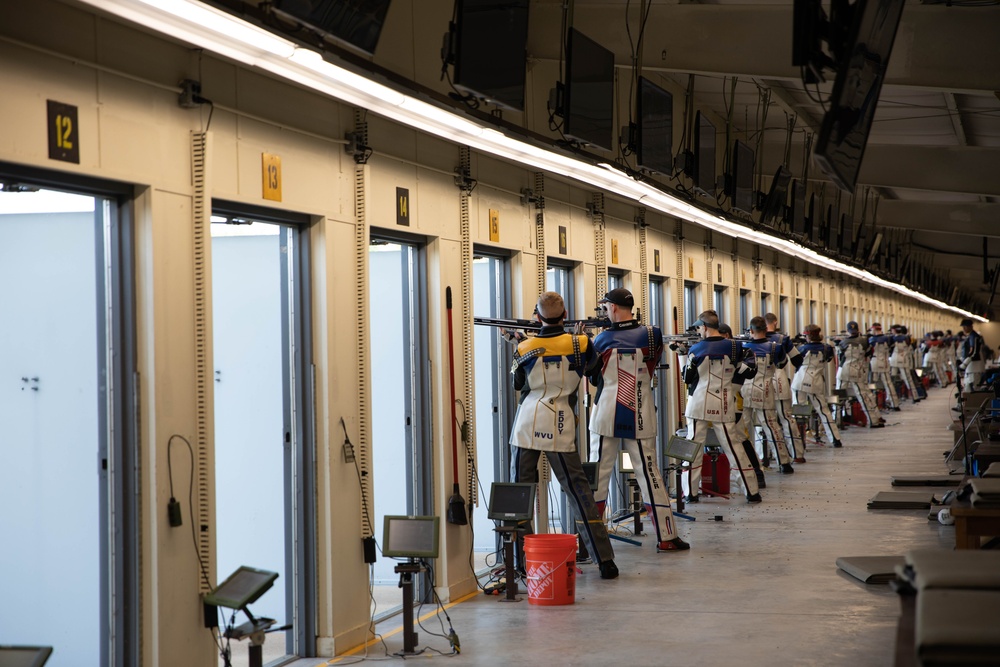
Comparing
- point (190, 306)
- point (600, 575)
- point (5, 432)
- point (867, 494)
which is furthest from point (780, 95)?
point (5, 432)

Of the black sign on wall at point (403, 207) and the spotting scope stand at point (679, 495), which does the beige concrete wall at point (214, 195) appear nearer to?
the black sign on wall at point (403, 207)

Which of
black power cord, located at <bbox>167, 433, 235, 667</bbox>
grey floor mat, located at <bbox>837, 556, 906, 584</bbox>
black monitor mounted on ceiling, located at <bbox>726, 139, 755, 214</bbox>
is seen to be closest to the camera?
black power cord, located at <bbox>167, 433, 235, 667</bbox>

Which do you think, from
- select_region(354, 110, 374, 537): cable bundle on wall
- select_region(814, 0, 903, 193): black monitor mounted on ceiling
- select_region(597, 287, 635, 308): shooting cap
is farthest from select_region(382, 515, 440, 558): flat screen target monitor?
select_region(597, 287, 635, 308): shooting cap

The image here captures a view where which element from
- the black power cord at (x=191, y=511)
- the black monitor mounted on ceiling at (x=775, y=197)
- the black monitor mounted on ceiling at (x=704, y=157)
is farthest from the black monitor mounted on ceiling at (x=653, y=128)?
the black power cord at (x=191, y=511)

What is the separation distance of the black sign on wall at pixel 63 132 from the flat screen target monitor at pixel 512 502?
3530mm

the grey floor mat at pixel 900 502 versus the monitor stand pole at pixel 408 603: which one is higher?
the monitor stand pole at pixel 408 603

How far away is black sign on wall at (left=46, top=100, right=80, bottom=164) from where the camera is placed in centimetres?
401

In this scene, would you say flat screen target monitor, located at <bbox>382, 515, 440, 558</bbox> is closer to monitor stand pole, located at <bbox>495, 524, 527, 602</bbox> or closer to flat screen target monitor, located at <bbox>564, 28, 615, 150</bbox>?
monitor stand pole, located at <bbox>495, 524, 527, 602</bbox>

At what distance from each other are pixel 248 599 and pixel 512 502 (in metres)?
2.81

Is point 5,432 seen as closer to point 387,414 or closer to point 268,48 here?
point 268,48

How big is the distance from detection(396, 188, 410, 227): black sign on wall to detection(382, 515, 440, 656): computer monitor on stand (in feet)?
6.32

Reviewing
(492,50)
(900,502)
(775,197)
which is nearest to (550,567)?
(492,50)

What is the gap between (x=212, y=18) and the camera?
3.71 meters

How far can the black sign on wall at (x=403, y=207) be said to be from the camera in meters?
6.58
